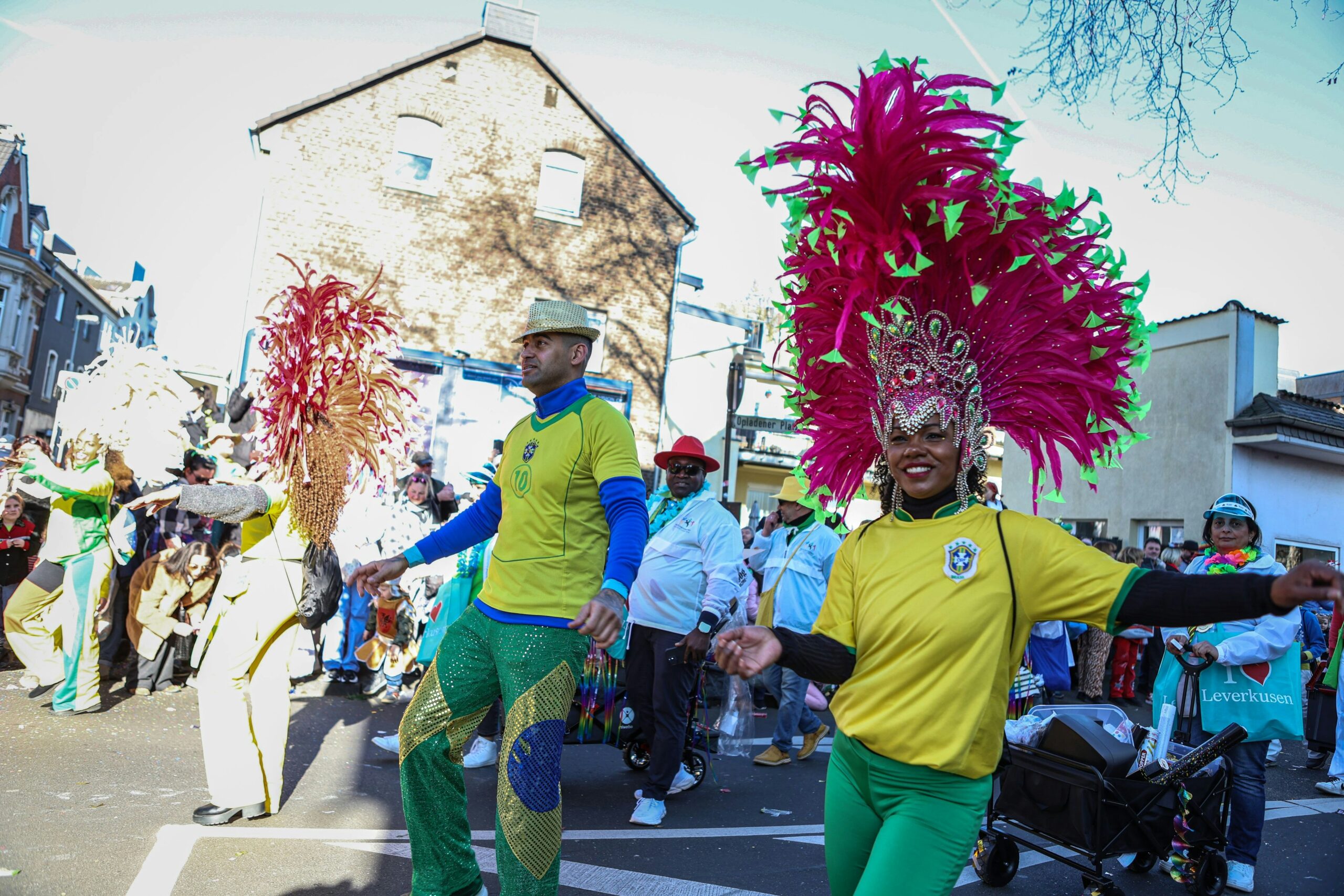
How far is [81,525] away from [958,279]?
23.6 ft

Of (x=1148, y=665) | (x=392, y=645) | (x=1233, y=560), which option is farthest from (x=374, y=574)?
(x=1148, y=665)

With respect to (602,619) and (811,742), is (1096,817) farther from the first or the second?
(811,742)

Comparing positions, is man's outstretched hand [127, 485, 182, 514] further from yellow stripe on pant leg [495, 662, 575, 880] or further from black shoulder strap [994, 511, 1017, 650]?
black shoulder strap [994, 511, 1017, 650]

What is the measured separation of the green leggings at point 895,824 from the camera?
2.47 meters

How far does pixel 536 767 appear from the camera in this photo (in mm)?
3350

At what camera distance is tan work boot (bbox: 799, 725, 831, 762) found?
7941 millimetres


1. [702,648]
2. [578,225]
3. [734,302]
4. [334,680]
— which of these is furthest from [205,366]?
[702,648]

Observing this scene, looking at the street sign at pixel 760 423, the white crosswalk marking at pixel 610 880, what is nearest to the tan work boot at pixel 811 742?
the white crosswalk marking at pixel 610 880

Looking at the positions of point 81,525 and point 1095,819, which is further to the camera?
point 81,525

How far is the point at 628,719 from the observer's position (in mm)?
6727

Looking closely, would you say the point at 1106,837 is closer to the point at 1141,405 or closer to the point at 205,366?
the point at 1141,405

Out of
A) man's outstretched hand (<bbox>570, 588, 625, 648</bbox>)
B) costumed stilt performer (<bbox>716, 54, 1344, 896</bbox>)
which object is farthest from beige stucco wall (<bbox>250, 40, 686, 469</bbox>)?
costumed stilt performer (<bbox>716, 54, 1344, 896</bbox>)

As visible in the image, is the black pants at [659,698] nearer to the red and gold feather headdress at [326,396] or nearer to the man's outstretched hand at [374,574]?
the red and gold feather headdress at [326,396]

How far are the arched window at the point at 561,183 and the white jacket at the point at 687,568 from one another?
14161 millimetres
